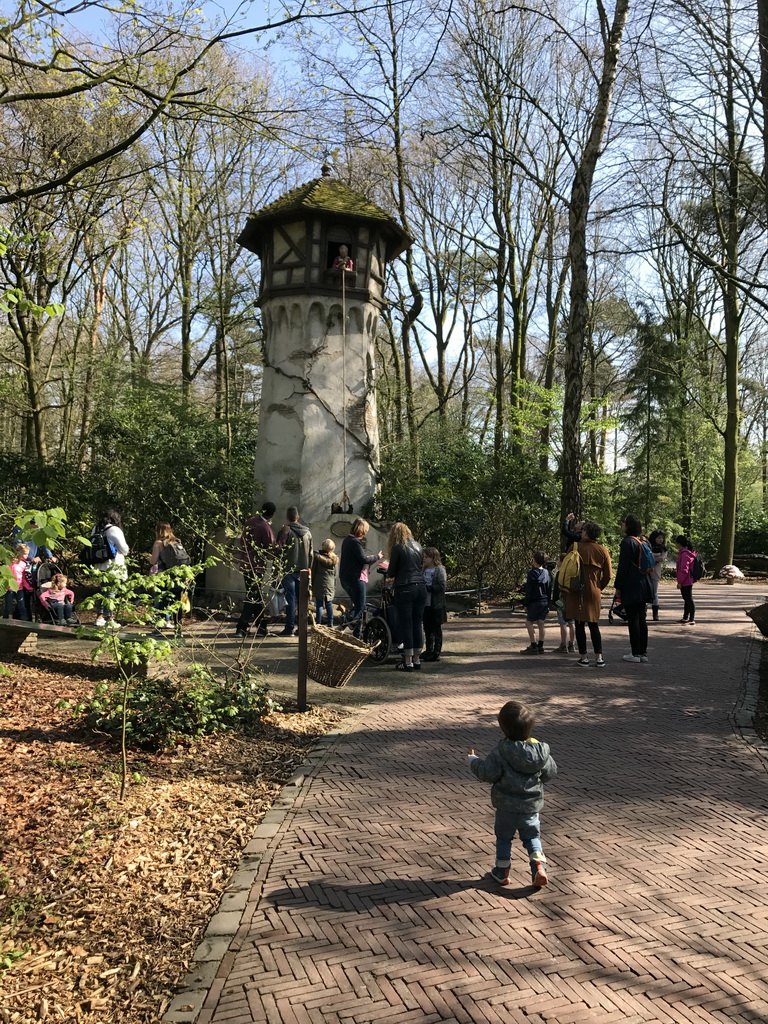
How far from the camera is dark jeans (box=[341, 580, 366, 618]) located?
1023cm

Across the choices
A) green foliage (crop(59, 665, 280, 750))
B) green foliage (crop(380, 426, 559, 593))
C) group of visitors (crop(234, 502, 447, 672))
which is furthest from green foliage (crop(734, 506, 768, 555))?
green foliage (crop(59, 665, 280, 750))

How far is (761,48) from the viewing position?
9984 mm

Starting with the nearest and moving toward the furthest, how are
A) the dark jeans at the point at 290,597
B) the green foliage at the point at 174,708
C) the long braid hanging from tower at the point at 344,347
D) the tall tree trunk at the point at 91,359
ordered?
the green foliage at the point at 174,708
the dark jeans at the point at 290,597
the long braid hanging from tower at the point at 344,347
the tall tree trunk at the point at 91,359

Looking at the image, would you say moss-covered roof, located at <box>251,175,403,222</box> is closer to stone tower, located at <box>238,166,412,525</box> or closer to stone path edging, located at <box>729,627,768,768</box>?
stone tower, located at <box>238,166,412,525</box>

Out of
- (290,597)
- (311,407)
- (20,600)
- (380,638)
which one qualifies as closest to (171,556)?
(290,597)

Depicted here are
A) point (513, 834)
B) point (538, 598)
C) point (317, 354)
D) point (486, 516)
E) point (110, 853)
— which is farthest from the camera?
point (486, 516)

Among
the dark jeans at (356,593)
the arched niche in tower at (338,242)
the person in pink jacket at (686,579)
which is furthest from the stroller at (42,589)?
the person in pink jacket at (686,579)

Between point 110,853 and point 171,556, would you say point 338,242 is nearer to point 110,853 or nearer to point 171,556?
point 171,556

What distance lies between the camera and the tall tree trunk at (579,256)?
1316 cm

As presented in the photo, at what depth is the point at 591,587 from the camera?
9.38 meters

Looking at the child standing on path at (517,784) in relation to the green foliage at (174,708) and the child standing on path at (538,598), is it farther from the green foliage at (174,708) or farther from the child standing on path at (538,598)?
the child standing on path at (538,598)

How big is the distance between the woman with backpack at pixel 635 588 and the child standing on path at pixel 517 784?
5832 millimetres

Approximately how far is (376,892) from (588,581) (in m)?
6.25

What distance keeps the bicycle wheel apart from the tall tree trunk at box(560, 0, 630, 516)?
537cm
